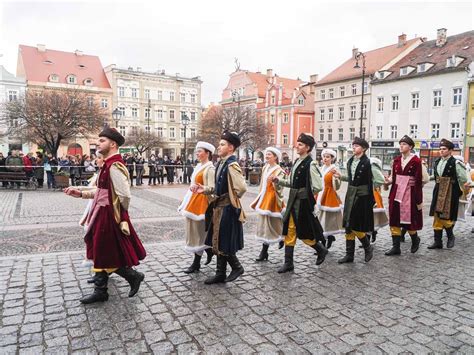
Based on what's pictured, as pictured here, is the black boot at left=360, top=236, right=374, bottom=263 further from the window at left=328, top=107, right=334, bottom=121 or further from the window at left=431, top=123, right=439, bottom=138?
the window at left=328, top=107, right=334, bottom=121

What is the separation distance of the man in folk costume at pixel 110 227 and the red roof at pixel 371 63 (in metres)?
45.5

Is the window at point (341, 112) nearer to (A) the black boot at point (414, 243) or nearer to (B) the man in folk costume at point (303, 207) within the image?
(A) the black boot at point (414, 243)

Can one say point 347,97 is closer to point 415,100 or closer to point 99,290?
point 415,100

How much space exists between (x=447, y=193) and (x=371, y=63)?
1722 inches

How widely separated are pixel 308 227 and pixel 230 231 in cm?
126

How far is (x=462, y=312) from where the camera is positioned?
4250 mm

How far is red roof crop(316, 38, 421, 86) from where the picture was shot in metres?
45.1

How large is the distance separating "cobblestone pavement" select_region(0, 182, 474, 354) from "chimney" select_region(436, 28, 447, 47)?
4103 cm

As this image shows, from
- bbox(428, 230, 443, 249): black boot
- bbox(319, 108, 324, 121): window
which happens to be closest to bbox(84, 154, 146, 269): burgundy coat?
bbox(428, 230, 443, 249): black boot

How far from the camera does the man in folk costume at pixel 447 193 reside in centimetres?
729

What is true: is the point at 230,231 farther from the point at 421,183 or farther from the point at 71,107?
the point at 71,107

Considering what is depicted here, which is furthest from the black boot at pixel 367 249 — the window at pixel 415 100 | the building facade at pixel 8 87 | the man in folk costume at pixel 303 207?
the building facade at pixel 8 87

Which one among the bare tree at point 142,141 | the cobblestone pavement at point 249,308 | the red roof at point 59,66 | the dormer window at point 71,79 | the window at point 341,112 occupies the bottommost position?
the cobblestone pavement at point 249,308

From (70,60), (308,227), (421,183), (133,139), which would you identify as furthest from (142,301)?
(70,60)
